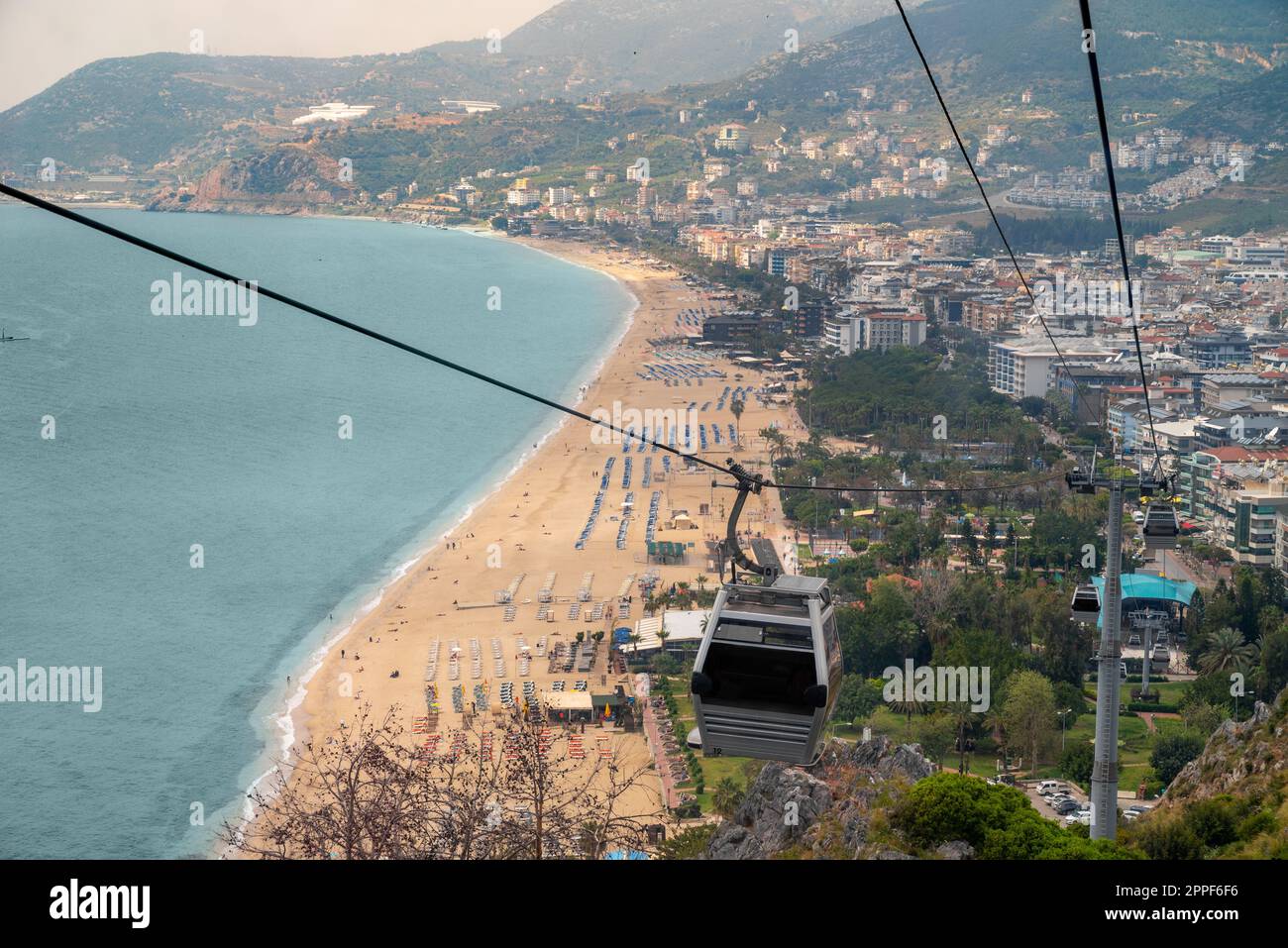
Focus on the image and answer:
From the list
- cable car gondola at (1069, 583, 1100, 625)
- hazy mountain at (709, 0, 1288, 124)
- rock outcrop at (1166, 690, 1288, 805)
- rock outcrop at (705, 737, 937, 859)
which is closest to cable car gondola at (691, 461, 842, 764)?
cable car gondola at (1069, 583, 1100, 625)

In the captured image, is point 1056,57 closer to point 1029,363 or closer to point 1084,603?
point 1029,363

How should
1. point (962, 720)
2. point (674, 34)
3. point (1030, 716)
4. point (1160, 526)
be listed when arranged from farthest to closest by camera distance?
point (674, 34) → point (962, 720) → point (1030, 716) → point (1160, 526)

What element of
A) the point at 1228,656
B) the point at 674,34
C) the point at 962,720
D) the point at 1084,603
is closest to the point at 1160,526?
the point at 1084,603

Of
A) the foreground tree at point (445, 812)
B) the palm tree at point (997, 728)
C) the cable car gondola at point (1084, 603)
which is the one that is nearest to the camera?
the foreground tree at point (445, 812)

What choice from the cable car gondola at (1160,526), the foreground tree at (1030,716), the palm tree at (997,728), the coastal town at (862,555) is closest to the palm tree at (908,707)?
the coastal town at (862,555)

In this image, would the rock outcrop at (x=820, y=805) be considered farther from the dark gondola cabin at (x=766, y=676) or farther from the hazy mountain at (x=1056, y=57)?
the hazy mountain at (x=1056, y=57)

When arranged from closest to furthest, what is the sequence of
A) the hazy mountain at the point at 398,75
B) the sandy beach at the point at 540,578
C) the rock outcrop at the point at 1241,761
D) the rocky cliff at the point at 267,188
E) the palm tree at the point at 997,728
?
1. the rock outcrop at the point at 1241,761
2. the palm tree at the point at 997,728
3. the sandy beach at the point at 540,578
4. the rocky cliff at the point at 267,188
5. the hazy mountain at the point at 398,75
